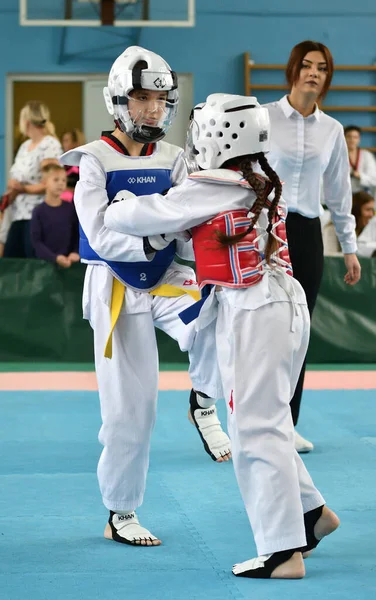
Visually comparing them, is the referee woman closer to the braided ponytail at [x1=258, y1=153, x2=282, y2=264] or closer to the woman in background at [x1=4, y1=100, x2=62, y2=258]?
the braided ponytail at [x1=258, y1=153, x2=282, y2=264]

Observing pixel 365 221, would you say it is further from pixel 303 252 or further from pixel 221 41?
pixel 221 41

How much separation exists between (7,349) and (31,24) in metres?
5.59

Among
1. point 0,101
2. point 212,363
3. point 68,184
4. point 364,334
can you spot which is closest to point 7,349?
point 68,184

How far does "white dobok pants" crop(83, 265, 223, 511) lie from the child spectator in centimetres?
464

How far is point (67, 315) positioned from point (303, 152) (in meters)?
3.73

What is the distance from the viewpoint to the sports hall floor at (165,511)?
10.5 ft

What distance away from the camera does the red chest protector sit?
318cm

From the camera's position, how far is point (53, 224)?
8344 mm

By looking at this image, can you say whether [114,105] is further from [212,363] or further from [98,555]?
[98,555]

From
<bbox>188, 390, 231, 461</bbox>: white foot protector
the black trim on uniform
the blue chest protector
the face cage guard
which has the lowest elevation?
<bbox>188, 390, 231, 461</bbox>: white foot protector

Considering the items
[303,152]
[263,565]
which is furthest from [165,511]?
[303,152]

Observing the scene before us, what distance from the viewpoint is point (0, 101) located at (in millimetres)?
13695

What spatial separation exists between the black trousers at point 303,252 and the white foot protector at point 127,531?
1.52 metres

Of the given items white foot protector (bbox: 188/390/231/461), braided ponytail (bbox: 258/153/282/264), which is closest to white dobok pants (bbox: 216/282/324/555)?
braided ponytail (bbox: 258/153/282/264)
